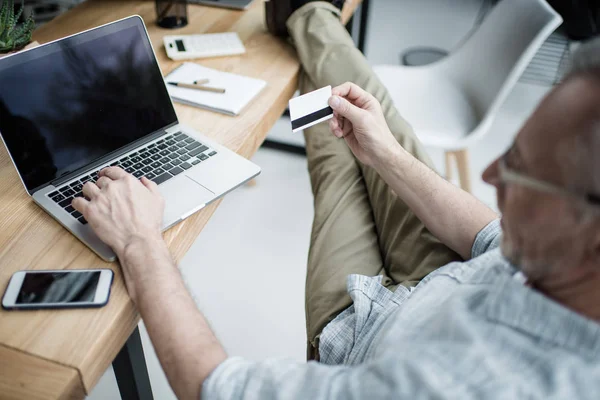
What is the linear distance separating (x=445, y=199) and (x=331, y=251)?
238mm

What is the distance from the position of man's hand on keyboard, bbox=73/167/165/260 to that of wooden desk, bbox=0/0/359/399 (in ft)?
0.15

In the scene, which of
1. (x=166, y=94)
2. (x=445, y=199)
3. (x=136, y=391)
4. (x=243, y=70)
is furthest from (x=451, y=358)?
(x=243, y=70)

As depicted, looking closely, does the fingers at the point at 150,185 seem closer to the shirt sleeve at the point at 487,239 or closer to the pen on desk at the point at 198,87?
the pen on desk at the point at 198,87

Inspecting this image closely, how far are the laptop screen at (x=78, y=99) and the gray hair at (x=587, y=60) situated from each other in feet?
2.44

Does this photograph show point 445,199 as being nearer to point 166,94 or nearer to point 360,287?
point 360,287

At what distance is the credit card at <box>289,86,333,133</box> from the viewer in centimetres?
95

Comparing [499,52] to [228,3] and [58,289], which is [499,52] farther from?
[58,289]

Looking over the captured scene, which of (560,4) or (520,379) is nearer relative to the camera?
(520,379)

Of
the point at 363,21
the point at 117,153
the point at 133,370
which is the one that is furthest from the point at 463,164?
the point at 133,370

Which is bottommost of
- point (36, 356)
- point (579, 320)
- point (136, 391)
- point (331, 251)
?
point (136, 391)

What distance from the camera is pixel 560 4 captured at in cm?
Result: 240

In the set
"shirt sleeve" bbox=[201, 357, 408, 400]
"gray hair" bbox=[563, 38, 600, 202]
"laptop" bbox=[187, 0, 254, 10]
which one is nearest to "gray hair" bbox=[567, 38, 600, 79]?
"gray hair" bbox=[563, 38, 600, 202]

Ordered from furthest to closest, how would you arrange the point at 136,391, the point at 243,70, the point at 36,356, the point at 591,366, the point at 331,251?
the point at 243,70 → the point at 331,251 → the point at 136,391 → the point at 36,356 → the point at 591,366

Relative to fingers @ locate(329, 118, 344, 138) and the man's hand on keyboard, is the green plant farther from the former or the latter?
fingers @ locate(329, 118, 344, 138)
